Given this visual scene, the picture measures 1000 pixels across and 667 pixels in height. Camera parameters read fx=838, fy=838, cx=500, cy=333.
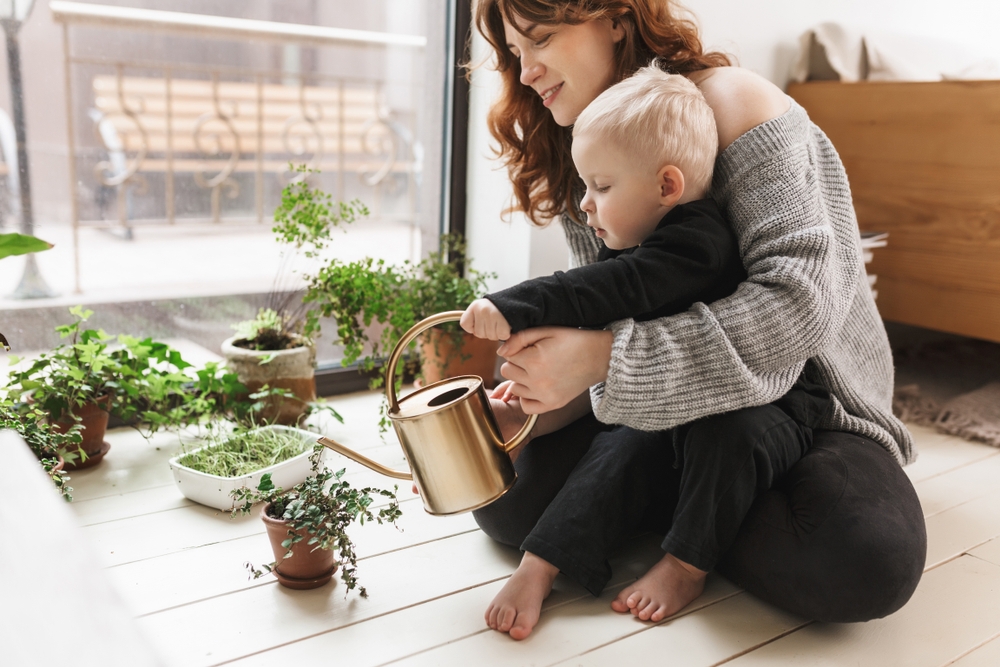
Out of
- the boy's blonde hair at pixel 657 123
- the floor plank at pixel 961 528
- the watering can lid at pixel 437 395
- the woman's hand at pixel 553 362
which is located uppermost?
the boy's blonde hair at pixel 657 123

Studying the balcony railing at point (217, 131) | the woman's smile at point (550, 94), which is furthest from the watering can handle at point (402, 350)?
the balcony railing at point (217, 131)

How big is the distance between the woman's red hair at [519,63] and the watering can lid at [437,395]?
0.48m

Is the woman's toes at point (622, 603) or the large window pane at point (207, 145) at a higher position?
the large window pane at point (207, 145)

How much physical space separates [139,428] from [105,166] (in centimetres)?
58

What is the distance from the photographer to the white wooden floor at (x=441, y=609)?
3.38 feet

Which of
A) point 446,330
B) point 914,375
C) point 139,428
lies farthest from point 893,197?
point 139,428

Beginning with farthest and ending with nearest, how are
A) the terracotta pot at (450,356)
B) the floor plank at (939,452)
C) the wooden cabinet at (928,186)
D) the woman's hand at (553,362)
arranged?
the wooden cabinet at (928,186) → the terracotta pot at (450,356) → the floor plank at (939,452) → the woman's hand at (553,362)

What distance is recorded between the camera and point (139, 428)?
1.76 meters

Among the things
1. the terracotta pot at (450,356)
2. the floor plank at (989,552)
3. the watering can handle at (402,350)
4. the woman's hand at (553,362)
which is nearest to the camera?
the watering can handle at (402,350)

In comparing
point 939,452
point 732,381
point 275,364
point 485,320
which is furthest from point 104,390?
point 939,452

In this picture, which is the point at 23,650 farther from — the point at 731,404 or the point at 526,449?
the point at 526,449

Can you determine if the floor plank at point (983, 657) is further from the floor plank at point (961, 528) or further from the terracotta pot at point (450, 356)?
the terracotta pot at point (450, 356)

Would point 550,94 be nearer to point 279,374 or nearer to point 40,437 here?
point 279,374

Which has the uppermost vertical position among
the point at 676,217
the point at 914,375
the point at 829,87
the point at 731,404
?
the point at 829,87
